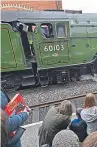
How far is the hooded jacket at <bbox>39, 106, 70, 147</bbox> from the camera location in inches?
140

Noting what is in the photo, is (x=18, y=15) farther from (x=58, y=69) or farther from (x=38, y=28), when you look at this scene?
(x=58, y=69)

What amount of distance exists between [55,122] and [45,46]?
244 inches

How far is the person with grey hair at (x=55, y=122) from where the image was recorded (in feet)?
11.6

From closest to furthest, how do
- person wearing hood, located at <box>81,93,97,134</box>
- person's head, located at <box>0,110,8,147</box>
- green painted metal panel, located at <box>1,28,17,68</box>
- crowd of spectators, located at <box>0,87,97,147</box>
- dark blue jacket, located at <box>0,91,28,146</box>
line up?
person's head, located at <box>0,110,8,147</box> → crowd of spectators, located at <box>0,87,97,147</box> → dark blue jacket, located at <box>0,91,28,146</box> → person wearing hood, located at <box>81,93,97,134</box> → green painted metal panel, located at <box>1,28,17,68</box>

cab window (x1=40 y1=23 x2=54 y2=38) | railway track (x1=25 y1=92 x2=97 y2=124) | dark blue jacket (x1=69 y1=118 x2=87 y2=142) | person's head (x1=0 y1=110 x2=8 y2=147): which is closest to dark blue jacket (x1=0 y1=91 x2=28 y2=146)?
person's head (x1=0 y1=110 x2=8 y2=147)

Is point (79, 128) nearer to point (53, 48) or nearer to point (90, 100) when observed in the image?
point (90, 100)

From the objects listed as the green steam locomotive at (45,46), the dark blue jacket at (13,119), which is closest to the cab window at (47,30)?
the green steam locomotive at (45,46)

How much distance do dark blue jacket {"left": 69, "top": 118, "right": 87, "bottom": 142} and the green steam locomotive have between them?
224 inches

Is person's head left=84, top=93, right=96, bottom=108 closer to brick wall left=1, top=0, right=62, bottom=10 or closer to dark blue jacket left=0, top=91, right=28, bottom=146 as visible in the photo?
dark blue jacket left=0, top=91, right=28, bottom=146

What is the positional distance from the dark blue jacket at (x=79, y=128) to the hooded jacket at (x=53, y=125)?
224 millimetres

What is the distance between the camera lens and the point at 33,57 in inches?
383

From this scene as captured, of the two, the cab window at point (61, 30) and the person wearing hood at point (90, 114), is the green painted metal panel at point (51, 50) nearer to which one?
the cab window at point (61, 30)

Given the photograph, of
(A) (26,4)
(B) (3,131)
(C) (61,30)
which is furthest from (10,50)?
(A) (26,4)

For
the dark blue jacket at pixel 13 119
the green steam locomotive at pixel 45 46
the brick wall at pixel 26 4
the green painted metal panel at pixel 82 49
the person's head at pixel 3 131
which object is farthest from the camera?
the brick wall at pixel 26 4
